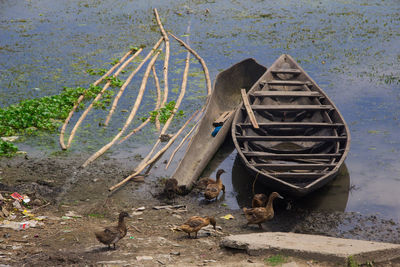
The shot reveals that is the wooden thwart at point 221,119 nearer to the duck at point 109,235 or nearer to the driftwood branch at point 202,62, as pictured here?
the driftwood branch at point 202,62

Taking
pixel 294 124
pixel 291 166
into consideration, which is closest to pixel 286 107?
pixel 294 124

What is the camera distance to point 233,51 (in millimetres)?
17469

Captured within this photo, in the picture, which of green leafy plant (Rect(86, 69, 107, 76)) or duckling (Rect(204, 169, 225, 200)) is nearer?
duckling (Rect(204, 169, 225, 200))

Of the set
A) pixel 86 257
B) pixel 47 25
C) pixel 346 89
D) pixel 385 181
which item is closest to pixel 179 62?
pixel 346 89

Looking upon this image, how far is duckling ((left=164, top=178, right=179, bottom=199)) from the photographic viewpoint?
9.43 meters

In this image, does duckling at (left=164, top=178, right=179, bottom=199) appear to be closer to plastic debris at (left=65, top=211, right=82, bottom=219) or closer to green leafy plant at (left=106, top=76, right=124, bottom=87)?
plastic debris at (left=65, top=211, right=82, bottom=219)

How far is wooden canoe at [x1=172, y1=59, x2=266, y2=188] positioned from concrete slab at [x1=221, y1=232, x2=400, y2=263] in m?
2.69

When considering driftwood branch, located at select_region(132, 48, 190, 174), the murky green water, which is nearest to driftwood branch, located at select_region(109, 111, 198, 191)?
driftwood branch, located at select_region(132, 48, 190, 174)

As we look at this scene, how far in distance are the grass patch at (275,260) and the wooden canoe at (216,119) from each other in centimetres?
316

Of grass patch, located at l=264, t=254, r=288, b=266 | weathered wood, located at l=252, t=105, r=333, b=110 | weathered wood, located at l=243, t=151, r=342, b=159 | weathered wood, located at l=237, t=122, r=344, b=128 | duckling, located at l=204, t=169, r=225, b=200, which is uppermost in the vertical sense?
weathered wood, located at l=252, t=105, r=333, b=110

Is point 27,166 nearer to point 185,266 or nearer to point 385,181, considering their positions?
point 185,266

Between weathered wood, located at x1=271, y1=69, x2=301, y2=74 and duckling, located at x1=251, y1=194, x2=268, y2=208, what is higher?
weathered wood, located at x1=271, y1=69, x2=301, y2=74

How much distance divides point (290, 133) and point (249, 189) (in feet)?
6.41

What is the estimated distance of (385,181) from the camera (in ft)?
33.7
